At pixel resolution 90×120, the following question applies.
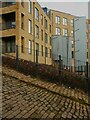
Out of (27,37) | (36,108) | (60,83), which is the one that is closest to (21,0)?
(27,37)

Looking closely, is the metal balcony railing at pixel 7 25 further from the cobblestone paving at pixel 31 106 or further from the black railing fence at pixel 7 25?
the cobblestone paving at pixel 31 106

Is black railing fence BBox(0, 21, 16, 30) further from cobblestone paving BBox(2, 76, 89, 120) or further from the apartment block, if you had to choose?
cobblestone paving BBox(2, 76, 89, 120)

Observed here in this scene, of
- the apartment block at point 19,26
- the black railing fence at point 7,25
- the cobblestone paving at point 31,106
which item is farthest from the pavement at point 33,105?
the black railing fence at point 7,25

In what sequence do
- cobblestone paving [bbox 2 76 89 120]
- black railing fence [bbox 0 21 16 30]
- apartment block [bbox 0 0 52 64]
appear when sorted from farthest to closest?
1. black railing fence [bbox 0 21 16 30]
2. apartment block [bbox 0 0 52 64]
3. cobblestone paving [bbox 2 76 89 120]

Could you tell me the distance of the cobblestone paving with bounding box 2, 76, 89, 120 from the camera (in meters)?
5.69

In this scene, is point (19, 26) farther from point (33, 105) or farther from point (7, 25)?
point (33, 105)

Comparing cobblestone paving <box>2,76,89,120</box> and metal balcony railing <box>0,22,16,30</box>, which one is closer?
cobblestone paving <box>2,76,89,120</box>

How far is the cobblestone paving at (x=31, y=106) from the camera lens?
18.7 ft

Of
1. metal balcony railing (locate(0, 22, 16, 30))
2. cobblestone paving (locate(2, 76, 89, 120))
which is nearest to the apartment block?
metal balcony railing (locate(0, 22, 16, 30))

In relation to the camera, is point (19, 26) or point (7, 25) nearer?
point (19, 26)

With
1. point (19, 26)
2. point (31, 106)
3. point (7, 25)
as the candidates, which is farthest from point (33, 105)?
point (7, 25)

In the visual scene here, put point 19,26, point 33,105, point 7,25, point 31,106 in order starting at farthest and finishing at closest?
point 7,25, point 19,26, point 33,105, point 31,106

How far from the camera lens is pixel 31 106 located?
6352 millimetres

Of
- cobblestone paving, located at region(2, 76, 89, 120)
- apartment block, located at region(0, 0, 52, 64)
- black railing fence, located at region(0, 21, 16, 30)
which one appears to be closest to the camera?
cobblestone paving, located at region(2, 76, 89, 120)
